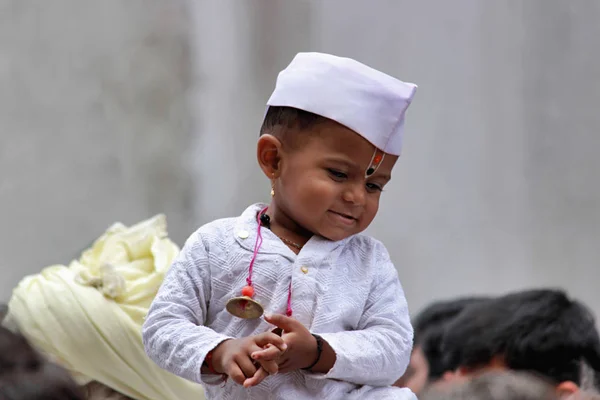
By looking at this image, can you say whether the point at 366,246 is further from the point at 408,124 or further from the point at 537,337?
the point at 408,124

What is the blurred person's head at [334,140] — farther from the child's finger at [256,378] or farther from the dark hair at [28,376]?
the dark hair at [28,376]

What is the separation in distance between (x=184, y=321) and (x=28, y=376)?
2.51 ft

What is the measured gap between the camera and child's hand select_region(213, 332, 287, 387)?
2.12m

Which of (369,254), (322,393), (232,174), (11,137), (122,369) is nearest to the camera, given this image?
(322,393)

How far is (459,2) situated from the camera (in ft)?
22.8

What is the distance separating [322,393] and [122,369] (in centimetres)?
146

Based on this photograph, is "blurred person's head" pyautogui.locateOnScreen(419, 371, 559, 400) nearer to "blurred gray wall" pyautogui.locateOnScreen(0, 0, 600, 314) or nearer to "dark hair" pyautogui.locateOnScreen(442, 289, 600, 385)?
"dark hair" pyautogui.locateOnScreen(442, 289, 600, 385)

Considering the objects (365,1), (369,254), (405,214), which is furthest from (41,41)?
(369,254)

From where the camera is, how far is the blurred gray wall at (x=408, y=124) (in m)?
6.76

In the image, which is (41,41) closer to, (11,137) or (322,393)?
(11,137)

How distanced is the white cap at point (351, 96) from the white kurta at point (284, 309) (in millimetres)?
287

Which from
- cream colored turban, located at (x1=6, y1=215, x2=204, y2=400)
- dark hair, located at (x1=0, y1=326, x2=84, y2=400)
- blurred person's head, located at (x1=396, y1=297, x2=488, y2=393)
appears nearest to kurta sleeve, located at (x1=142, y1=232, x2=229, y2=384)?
dark hair, located at (x1=0, y1=326, x2=84, y2=400)

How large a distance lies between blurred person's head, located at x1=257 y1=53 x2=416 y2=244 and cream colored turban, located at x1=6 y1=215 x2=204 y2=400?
140cm

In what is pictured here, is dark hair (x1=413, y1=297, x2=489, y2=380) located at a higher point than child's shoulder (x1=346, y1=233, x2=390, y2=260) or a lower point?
lower
